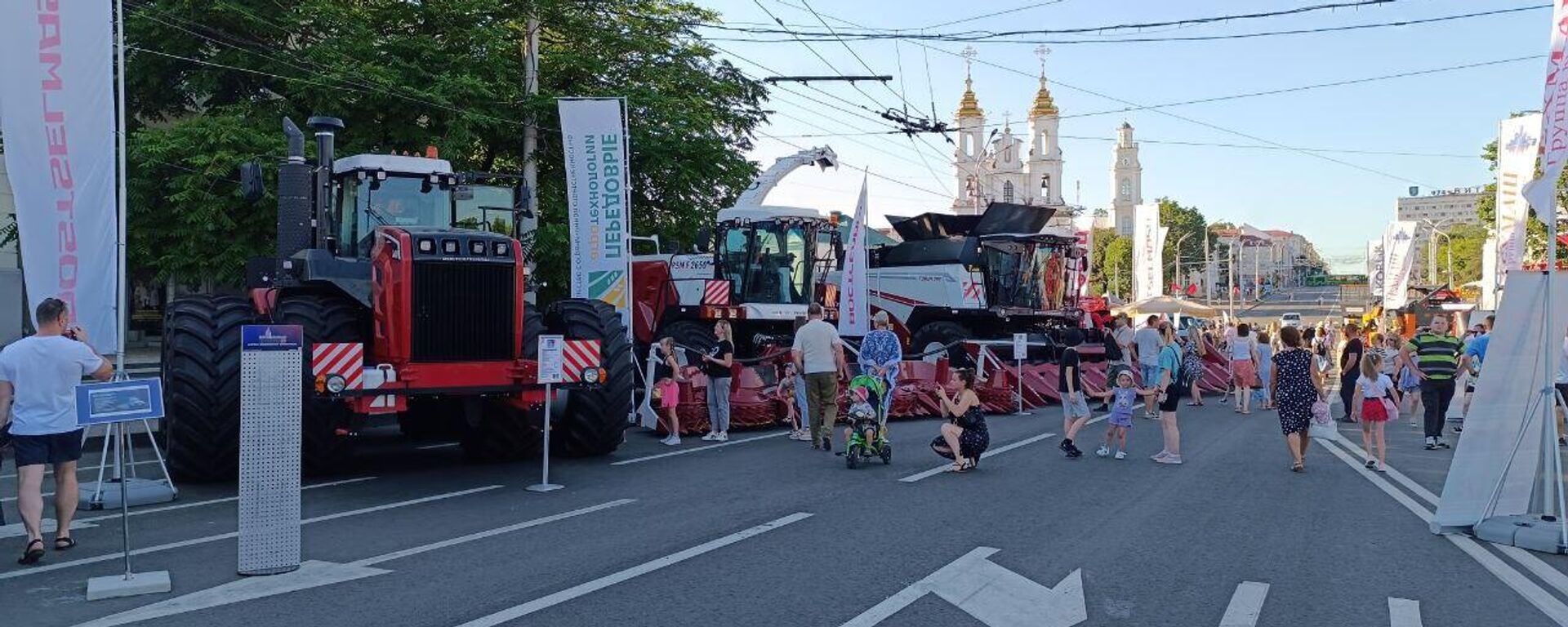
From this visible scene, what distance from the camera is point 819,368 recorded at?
13.5m

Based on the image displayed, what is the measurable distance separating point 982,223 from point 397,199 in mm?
17335

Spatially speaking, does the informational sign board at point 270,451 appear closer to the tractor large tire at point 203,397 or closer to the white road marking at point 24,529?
the white road marking at point 24,529

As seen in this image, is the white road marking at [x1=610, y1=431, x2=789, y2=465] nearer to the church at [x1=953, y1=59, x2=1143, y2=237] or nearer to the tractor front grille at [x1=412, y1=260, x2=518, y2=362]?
the tractor front grille at [x1=412, y1=260, x2=518, y2=362]

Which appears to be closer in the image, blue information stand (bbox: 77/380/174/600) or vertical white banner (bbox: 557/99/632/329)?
blue information stand (bbox: 77/380/174/600)

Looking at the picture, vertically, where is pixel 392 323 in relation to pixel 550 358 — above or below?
above

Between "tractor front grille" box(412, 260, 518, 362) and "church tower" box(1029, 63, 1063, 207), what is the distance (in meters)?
94.9

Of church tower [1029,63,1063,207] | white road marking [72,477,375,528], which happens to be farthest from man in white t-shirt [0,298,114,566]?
church tower [1029,63,1063,207]

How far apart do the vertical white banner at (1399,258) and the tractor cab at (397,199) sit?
33723 millimetres

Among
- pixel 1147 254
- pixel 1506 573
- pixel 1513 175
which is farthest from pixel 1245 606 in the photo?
pixel 1147 254

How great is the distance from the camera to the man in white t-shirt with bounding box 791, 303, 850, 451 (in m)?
13.5

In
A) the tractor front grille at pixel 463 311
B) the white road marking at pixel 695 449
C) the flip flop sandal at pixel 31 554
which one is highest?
the tractor front grille at pixel 463 311

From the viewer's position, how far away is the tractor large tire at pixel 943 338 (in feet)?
77.2

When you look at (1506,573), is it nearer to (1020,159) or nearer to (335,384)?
(335,384)

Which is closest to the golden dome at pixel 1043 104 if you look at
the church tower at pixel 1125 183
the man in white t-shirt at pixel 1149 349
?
the church tower at pixel 1125 183
